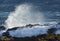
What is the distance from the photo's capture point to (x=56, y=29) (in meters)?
19.9

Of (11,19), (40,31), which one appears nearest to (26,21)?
(11,19)

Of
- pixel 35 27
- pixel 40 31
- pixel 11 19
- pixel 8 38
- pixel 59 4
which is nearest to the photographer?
pixel 8 38

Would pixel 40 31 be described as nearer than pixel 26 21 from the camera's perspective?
Yes

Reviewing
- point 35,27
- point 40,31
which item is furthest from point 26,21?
point 40,31

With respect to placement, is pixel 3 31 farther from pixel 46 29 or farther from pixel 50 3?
pixel 50 3

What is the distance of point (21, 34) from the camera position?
1894cm

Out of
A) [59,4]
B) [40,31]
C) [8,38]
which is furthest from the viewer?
[59,4]

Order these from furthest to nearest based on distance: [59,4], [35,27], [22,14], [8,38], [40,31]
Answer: [59,4] → [22,14] → [35,27] → [40,31] → [8,38]

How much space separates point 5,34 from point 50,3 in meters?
28.4

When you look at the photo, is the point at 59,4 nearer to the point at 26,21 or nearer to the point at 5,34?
the point at 26,21

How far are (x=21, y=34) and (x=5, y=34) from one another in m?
0.79

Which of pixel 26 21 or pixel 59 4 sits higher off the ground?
pixel 59 4

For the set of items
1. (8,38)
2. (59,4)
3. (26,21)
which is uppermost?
(59,4)

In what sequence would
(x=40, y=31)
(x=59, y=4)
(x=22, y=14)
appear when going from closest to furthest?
(x=40, y=31) → (x=22, y=14) → (x=59, y=4)
